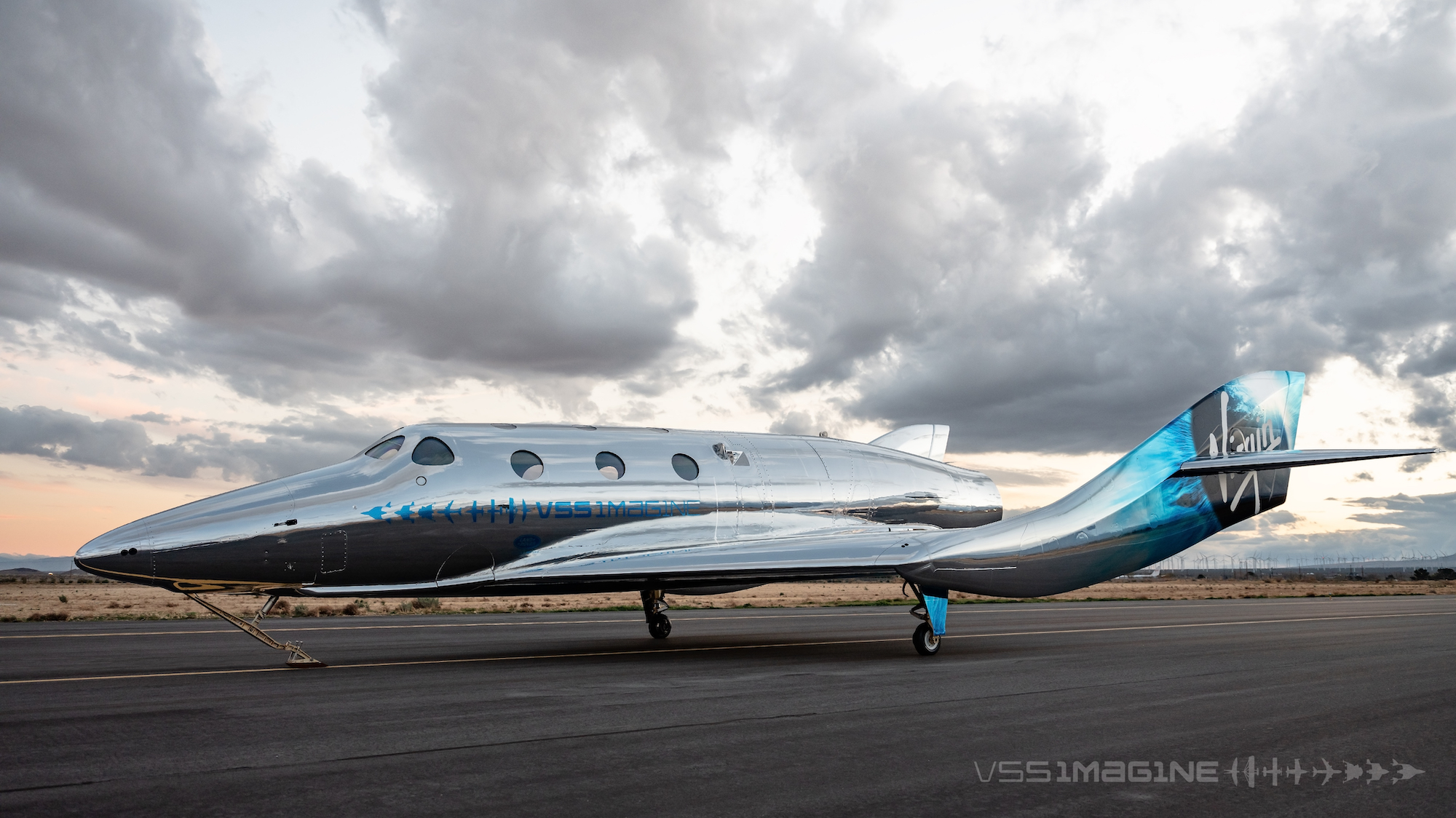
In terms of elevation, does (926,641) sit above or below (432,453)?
below

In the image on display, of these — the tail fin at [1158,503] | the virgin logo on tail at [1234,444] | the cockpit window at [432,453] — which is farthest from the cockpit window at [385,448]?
the virgin logo on tail at [1234,444]

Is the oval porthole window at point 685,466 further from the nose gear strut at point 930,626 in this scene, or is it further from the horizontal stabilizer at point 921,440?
the horizontal stabilizer at point 921,440

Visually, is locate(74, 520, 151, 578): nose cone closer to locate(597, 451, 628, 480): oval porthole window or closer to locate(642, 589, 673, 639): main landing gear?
locate(597, 451, 628, 480): oval porthole window

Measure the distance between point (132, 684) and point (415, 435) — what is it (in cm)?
480

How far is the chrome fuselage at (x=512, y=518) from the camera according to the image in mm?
12539

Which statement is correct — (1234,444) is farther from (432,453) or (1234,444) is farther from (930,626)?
(432,453)

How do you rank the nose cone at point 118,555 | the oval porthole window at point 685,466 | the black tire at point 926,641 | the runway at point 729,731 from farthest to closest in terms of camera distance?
the oval porthole window at point 685,466 → the black tire at point 926,641 → the nose cone at point 118,555 → the runway at point 729,731

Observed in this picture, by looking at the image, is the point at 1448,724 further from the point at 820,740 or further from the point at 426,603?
the point at 426,603

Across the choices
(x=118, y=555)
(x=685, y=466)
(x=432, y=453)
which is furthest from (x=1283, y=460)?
(x=118, y=555)

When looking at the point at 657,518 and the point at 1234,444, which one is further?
the point at 1234,444

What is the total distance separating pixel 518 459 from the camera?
14789 millimetres

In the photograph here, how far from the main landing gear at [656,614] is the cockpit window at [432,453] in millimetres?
5881

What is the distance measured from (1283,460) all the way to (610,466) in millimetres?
10792

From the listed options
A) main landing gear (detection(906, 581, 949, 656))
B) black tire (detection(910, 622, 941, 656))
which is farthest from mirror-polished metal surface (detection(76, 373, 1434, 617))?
black tire (detection(910, 622, 941, 656))
